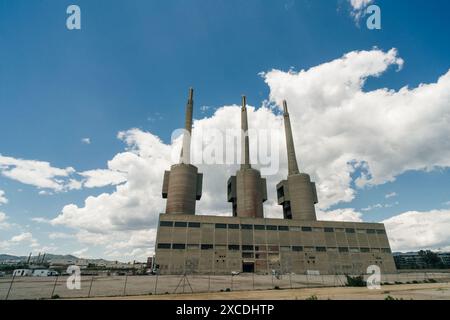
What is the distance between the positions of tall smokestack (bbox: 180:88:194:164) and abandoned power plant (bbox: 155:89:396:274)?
0.40 metres

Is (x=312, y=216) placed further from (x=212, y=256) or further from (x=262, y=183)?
(x=212, y=256)

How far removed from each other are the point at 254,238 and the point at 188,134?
141ft

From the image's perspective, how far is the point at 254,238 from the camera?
66812 mm

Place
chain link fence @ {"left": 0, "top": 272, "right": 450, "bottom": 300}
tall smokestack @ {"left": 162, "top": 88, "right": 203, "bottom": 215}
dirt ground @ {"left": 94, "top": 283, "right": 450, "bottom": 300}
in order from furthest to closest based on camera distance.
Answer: tall smokestack @ {"left": 162, "top": 88, "right": 203, "bottom": 215} → chain link fence @ {"left": 0, "top": 272, "right": 450, "bottom": 300} → dirt ground @ {"left": 94, "top": 283, "right": 450, "bottom": 300}

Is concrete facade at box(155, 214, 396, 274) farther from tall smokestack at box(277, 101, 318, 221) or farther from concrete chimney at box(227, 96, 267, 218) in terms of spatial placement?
concrete chimney at box(227, 96, 267, 218)

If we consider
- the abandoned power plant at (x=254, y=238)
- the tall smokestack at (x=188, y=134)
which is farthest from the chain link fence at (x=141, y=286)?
the tall smokestack at (x=188, y=134)

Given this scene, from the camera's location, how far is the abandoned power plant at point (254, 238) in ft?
203

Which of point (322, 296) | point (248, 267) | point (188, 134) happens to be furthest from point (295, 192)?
point (322, 296)

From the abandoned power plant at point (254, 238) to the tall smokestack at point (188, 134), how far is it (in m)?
0.40

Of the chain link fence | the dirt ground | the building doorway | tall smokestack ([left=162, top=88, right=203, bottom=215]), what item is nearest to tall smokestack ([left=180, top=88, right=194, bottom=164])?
tall smokestack ([left=162, top=88, right=203, bottom=215])

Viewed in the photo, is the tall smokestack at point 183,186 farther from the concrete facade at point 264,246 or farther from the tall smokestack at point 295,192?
the tall smokestack at point 295,192

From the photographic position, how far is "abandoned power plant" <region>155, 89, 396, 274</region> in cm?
6194
